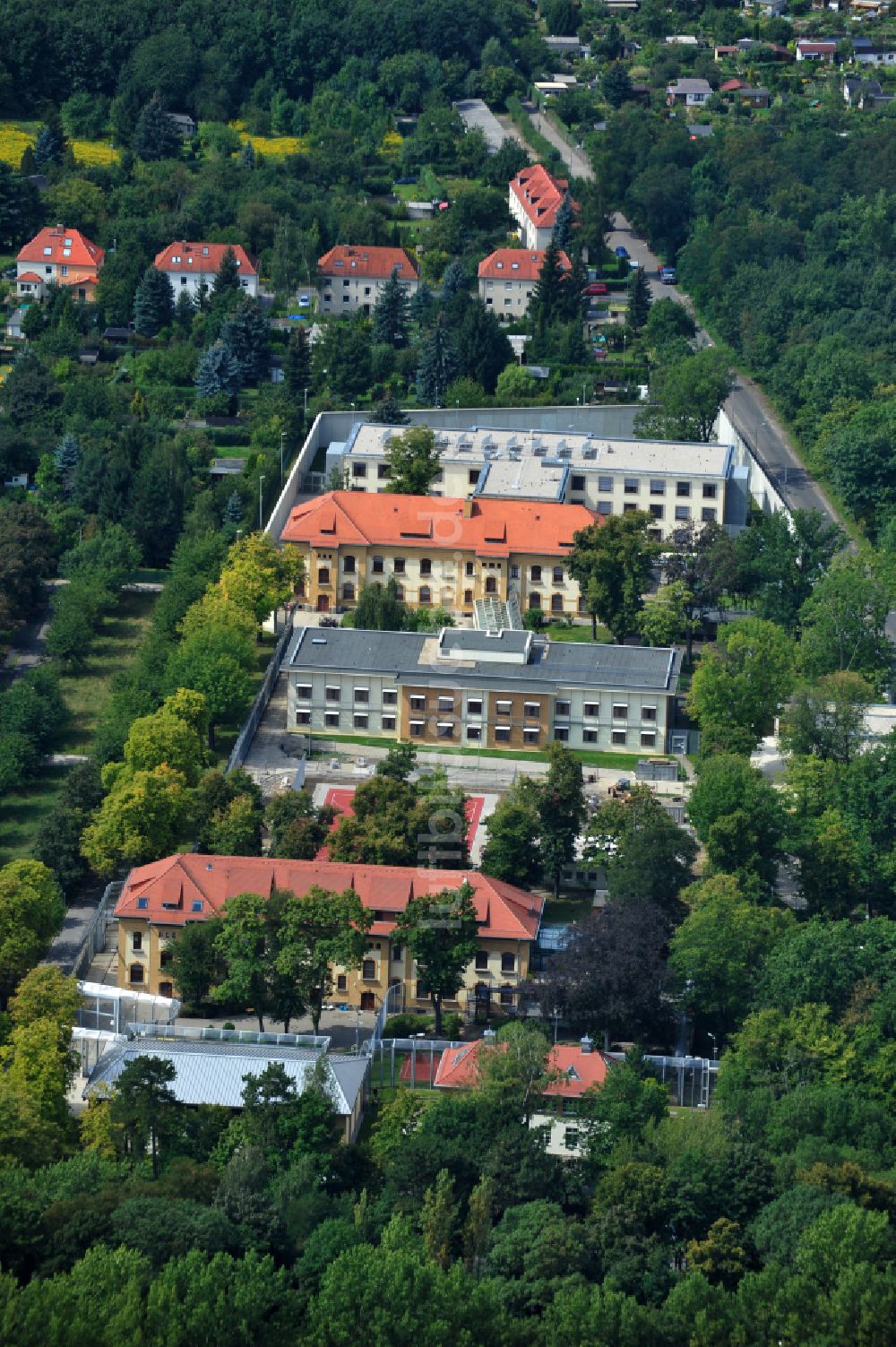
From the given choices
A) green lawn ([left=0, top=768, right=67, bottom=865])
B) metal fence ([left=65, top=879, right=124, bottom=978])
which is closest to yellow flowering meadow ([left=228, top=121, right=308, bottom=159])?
green lawn ([left=0, top=768, right=67, bottom=865])

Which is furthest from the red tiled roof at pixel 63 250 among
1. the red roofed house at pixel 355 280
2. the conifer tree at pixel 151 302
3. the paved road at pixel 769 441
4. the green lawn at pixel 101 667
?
the green lawn at pixel 101 667

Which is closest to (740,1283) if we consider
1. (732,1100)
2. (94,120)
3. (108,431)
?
(732,1100)

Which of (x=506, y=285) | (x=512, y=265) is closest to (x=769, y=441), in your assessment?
(x=506, y=285)

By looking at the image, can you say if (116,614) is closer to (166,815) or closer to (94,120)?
(166,815)

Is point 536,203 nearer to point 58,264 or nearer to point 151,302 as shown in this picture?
point 151,302

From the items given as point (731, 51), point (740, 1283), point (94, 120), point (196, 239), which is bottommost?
point (740, 1283)

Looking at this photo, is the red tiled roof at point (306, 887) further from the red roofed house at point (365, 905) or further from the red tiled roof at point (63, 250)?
the red tiled roof at point (63, 250)

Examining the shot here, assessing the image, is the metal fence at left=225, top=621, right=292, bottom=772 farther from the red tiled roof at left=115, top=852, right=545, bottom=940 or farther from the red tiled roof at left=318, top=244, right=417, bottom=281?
the red tiled roof at left=318, top=244, right=417, bottom=281
